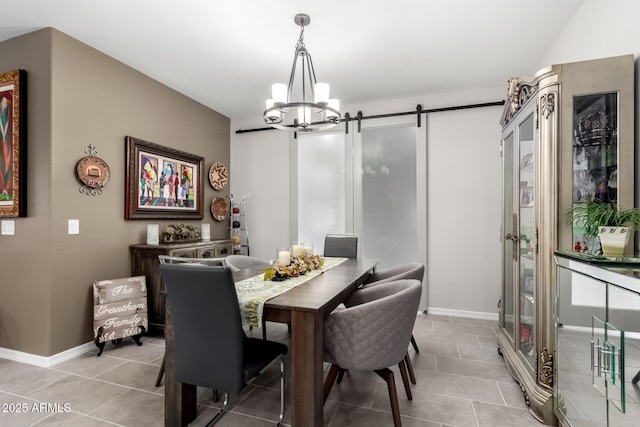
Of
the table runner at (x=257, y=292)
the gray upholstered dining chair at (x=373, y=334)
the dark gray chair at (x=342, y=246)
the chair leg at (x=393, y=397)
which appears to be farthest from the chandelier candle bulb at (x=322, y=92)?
the chair leg at (x=393, y=397)

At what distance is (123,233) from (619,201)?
384 centimetres

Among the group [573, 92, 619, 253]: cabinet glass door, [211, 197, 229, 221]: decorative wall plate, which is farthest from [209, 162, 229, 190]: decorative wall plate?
[573, 92, 619, 253]: cabinet glass door

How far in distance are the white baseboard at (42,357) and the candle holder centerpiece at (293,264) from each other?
187 cm

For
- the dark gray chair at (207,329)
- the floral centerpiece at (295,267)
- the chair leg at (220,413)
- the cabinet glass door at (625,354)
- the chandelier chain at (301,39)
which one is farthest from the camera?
the chandelier chain at (301,39)

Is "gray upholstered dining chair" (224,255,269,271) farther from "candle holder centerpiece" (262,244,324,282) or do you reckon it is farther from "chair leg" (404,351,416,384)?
"chair leg" (404,351,416,384)

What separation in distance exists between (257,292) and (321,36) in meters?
2.13

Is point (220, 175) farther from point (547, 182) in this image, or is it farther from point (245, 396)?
point (547, 182)

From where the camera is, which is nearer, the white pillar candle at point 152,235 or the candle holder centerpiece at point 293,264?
the candle holder centerpiece at point 293,264

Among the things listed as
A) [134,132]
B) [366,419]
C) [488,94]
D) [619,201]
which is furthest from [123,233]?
[488,94]

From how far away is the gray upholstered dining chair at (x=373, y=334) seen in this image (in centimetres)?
162

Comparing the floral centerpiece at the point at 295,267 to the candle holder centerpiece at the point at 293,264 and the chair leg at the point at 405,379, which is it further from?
the chair leg at the point at 405,379

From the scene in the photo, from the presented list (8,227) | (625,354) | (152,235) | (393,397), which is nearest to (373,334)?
→ (393,397)

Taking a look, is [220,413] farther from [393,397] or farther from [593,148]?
[593,148]

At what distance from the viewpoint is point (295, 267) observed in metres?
2.21
